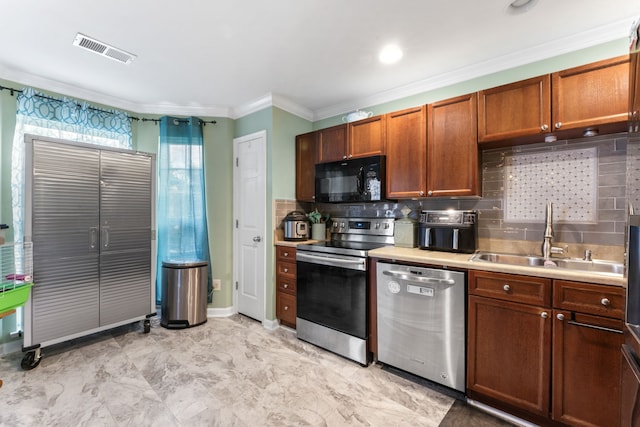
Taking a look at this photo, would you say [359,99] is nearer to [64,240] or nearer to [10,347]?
[64,240]

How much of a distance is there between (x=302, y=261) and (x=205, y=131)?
2.06 m

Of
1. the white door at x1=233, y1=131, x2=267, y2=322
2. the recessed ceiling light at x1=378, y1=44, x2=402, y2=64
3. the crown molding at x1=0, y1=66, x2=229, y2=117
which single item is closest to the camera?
the recessed ceiling light at x1=378, y1=44, x2=402, y2=64

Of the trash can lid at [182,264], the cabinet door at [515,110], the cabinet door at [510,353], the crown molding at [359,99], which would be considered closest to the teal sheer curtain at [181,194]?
the trash can lid at [182,264]

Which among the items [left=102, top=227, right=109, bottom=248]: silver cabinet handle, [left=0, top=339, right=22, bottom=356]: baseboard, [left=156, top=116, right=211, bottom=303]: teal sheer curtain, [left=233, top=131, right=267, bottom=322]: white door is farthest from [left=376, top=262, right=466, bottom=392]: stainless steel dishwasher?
[left=0, top=339, right=22, bottom=356]: baseboard

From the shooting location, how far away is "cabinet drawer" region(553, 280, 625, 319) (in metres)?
1.38

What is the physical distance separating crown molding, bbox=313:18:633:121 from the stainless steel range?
1.29 metres

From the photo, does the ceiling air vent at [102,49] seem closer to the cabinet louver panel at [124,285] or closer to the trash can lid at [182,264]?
Answer: the cabinet louver panel at [124,285]

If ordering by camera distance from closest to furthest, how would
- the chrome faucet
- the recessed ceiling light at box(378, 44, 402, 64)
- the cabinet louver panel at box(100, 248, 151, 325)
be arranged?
1. the chrome faucet
2. the recessed ceiling light at box(378, 44, 402, 64)
3. the cabinet louver panel at box(100, 248, 151, 325)

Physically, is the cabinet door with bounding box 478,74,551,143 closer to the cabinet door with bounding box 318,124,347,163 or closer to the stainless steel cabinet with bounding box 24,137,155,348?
the cabinet door with bounding box 318,124,347,163

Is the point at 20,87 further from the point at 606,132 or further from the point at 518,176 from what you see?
the point at 606,132

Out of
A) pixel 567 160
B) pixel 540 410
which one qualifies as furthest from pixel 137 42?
pixel 540 410

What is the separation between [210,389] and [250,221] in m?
1.75

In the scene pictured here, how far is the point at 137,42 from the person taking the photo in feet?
6.81

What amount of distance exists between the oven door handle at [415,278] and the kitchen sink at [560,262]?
0.26 metres
